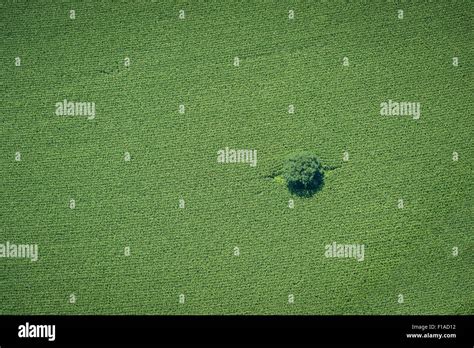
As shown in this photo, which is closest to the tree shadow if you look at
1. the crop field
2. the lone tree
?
the lone tree

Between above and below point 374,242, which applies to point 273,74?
above

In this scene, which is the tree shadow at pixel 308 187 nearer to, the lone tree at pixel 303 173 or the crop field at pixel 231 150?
the lone tree at pixel 303 173

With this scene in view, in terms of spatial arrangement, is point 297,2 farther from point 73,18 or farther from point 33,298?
point 33,298

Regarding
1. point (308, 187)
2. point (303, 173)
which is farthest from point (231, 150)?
point (308, 187)

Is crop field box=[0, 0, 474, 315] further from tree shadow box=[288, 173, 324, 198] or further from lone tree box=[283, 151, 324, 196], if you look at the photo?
lone tree box=[283, 151, 324, 196]

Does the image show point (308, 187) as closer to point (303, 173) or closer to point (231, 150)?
point (303, 173)
